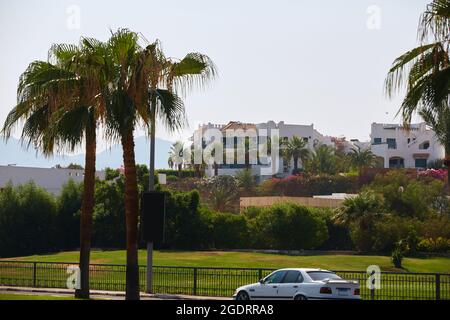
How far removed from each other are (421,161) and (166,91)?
361ft

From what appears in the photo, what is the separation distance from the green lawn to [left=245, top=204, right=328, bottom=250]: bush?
4.88m

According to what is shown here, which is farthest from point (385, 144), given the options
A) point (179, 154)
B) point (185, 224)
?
point (185, 224)

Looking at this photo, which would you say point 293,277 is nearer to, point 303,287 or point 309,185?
point 303,287

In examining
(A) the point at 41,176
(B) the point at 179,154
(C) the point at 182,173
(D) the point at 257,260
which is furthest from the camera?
(B) the point at 179,154

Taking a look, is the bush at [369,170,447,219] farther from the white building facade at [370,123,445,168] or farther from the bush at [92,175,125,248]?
the white building facade at [370,123,445,168]

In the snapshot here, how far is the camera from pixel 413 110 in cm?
2066

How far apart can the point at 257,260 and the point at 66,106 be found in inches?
1314

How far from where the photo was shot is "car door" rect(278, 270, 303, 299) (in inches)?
1013

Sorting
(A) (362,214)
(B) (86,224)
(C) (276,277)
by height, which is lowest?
(C) (276,277)

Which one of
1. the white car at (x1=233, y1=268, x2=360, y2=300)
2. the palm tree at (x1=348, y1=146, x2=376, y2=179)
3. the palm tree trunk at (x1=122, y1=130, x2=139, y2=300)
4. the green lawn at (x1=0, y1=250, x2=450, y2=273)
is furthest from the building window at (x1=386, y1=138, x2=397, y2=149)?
the palm tree trunk at (x1=122, y1=130, x2=139, y2=300)

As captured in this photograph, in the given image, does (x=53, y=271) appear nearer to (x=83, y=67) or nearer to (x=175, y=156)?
(x=83, y=67)

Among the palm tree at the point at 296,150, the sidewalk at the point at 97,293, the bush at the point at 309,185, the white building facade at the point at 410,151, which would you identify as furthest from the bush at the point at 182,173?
the sidewalk at the point at 97,293

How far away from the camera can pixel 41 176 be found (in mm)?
92500

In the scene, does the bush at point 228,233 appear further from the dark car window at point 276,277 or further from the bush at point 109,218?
the dark car window at point 276,277
